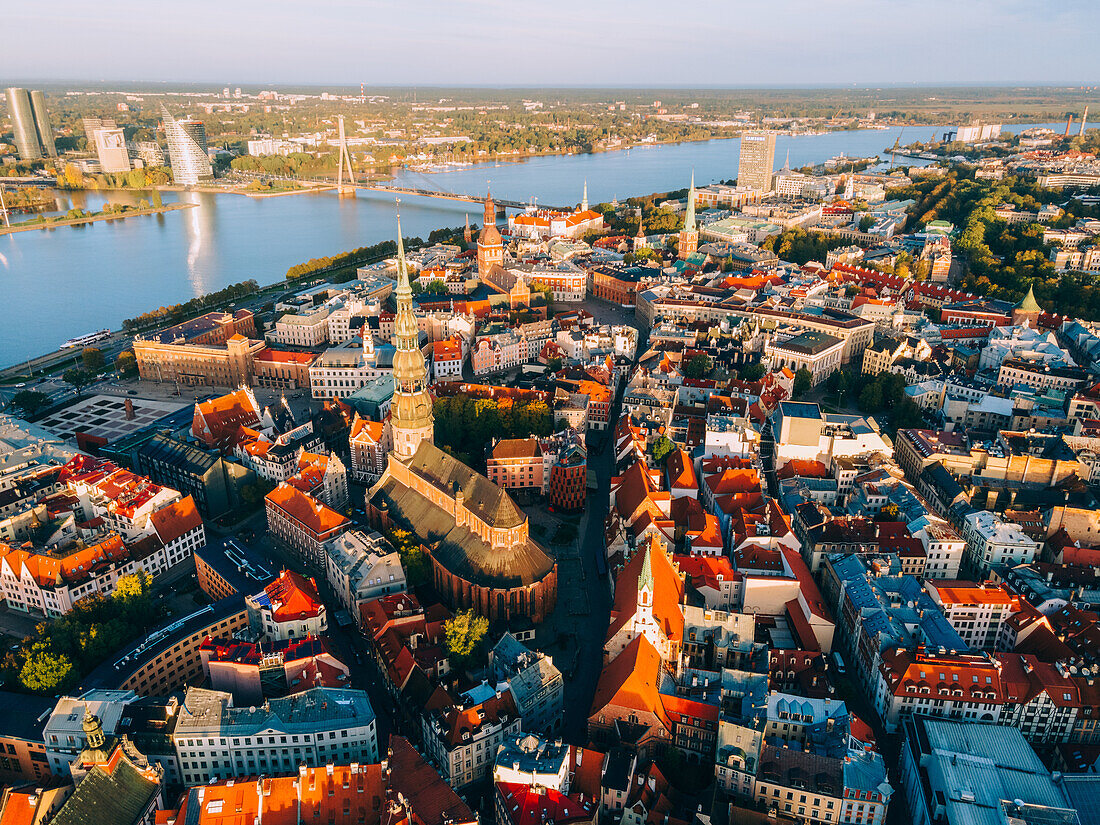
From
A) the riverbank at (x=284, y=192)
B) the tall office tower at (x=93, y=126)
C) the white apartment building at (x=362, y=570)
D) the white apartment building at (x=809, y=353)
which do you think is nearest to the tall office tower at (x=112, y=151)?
the tall office tower at (x=93, y=126)

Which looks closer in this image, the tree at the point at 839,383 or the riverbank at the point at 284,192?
the tree at the point at 839,383

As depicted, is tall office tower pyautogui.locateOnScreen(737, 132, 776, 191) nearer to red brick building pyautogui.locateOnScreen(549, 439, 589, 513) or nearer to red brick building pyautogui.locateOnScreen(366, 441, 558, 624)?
red brick building pyautogui.locateOnScreen(549, 439, 589, 513)

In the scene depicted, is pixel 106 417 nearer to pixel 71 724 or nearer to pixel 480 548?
pixel 71 724

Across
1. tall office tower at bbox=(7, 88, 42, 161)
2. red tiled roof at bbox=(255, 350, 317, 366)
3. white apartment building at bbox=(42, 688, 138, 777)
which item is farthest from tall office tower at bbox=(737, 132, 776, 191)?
tall office tower at bbox=(7, 88, 42, 161)

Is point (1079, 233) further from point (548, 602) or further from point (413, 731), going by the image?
point (413, 731)

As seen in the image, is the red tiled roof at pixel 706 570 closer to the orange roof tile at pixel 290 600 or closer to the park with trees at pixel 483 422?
the orange roof tile at pixel 290 600

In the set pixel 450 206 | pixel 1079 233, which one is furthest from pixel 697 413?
pixel 450 206
